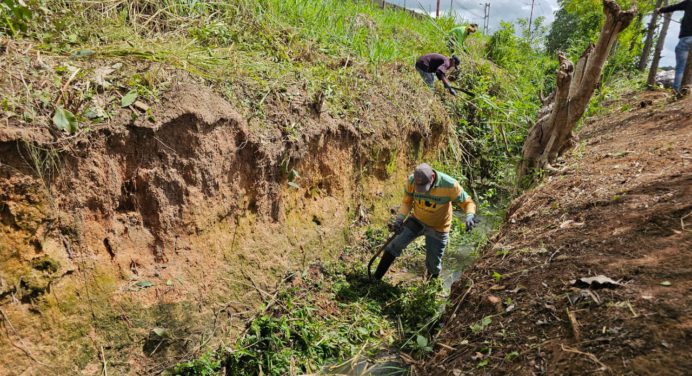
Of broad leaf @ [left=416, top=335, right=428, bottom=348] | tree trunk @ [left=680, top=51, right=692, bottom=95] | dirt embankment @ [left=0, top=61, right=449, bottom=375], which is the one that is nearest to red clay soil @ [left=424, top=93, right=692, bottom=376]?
broad leaf @ [left=416, top=335, right=428, bottom=348]

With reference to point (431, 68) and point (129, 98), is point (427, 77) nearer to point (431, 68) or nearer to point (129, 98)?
point (431, 68)

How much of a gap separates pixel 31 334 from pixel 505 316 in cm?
319

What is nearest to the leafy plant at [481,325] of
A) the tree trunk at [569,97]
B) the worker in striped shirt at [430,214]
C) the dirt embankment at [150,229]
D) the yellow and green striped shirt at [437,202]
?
the worker in striped shirt at [430,214]

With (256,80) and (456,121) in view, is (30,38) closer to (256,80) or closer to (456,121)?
(256,80)

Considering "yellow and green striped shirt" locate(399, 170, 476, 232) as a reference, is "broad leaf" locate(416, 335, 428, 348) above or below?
below

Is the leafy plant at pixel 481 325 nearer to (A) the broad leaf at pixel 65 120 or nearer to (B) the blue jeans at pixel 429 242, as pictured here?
(B) the blue jeans at pixel 429 242

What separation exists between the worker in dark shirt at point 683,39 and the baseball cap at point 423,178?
18.9ft

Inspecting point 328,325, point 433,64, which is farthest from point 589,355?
point 433,64

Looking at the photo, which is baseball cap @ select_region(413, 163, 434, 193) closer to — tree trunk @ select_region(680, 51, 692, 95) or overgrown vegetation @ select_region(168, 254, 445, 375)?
Result: overgrown vegetation @ select_region(168, 254, 445, 375)

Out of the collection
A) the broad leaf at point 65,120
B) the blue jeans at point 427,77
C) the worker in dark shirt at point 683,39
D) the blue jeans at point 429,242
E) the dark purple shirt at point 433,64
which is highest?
the worker in dark shirt at point 683,39

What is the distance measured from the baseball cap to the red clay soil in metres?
0.93

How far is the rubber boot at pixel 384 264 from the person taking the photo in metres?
5.25

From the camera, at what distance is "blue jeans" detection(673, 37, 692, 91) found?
7.42 m

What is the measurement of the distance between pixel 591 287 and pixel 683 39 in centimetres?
689
